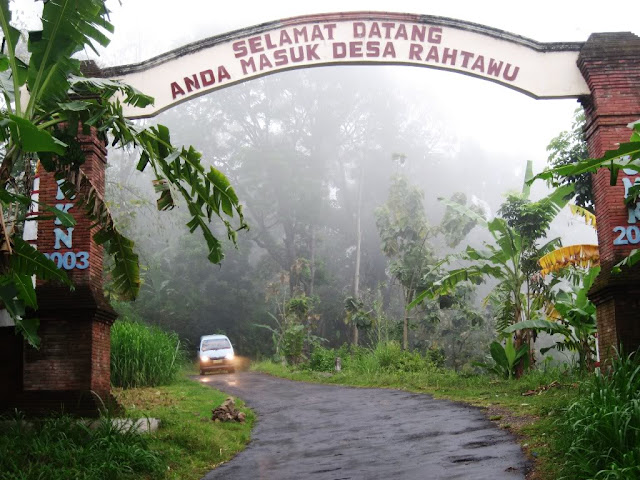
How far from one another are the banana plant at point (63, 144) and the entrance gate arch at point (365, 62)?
1064mm

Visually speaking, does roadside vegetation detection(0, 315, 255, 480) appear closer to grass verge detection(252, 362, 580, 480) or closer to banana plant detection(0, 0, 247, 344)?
banana plant detection(0, 0, 247, 344)

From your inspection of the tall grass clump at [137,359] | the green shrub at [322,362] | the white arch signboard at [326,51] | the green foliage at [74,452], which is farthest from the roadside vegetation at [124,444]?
the green shrub at [322,362]

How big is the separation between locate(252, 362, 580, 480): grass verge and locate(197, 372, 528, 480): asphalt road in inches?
9.5

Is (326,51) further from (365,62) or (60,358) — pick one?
(60,358)

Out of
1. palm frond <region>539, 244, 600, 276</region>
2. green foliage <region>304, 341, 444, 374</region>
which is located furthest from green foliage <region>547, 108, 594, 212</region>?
green foliage <region>304, 341, 444, 374</region>

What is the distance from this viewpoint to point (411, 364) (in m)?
19.5

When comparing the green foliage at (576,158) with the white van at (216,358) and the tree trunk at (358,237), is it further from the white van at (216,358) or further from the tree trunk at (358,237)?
the tree trunk at (358,237)

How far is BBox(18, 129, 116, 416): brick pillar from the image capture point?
9328 mm

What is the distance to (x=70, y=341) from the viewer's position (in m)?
9.45

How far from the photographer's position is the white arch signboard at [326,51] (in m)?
10.6

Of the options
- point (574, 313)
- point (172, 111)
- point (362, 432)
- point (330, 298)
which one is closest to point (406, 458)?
point (362, 432)

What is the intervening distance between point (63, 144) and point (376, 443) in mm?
5622

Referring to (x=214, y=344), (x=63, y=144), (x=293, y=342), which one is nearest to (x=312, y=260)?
(x=293, y=342)

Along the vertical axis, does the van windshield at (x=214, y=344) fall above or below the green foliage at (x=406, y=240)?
below
